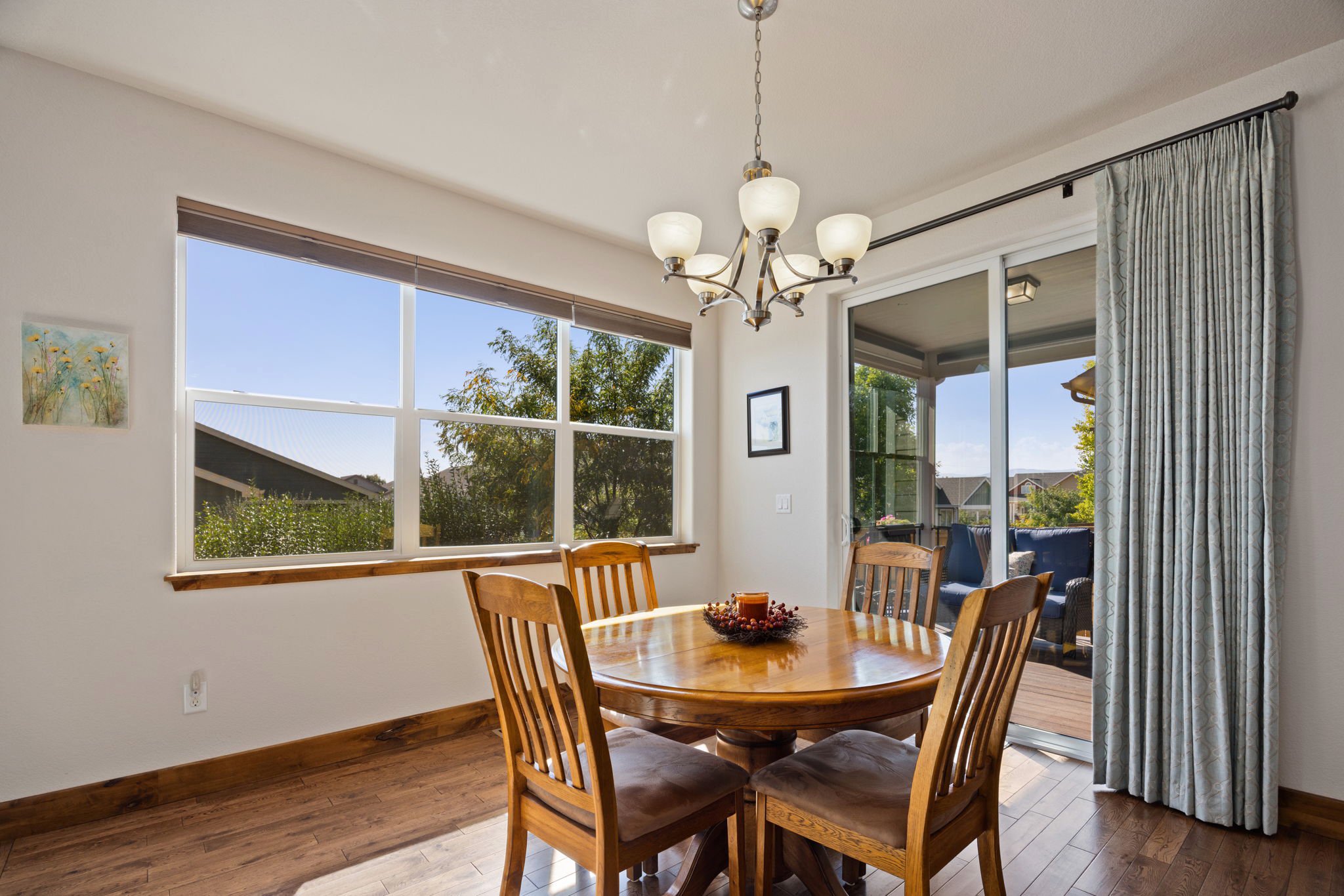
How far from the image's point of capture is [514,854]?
1.64 metres

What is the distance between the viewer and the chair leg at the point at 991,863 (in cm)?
160

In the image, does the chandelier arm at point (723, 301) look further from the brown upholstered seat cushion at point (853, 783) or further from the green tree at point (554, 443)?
the green tree at point (554, 443)

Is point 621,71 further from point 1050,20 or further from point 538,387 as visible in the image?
point 538,387

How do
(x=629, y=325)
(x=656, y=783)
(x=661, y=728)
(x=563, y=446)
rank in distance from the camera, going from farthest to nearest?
(x=629, y=325), (x=563, y=446), (x=661, y=728), (x=656, y=783)

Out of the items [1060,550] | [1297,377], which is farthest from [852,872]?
[1297,377]

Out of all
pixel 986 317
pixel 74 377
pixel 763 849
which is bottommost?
pixel 763 849

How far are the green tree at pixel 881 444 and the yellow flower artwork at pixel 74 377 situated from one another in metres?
3.29

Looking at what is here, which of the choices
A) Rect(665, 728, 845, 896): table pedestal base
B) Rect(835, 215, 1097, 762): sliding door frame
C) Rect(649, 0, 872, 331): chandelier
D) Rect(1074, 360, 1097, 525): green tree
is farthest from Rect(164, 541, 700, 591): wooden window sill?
Rect(1074, 360, 1097, 525): green tree

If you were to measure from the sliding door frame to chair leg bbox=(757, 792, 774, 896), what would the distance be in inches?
73.2

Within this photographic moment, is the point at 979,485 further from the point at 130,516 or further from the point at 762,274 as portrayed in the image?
the point at 130,516

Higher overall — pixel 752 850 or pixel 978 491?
pixel 978 491

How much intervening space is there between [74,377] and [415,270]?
4.44ft

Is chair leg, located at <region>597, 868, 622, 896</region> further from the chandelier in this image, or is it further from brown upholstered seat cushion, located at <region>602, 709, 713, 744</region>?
the chandelier

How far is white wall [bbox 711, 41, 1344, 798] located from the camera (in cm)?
222
